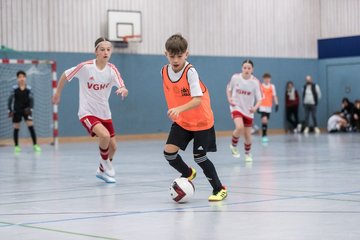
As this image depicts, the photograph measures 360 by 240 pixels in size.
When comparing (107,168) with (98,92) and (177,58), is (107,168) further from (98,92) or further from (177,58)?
(177,58)

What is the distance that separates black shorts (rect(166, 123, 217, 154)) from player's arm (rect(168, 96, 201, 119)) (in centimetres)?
39

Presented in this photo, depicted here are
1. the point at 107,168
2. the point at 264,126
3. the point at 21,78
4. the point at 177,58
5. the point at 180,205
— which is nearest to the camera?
the point at 180,205

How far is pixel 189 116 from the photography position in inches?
307

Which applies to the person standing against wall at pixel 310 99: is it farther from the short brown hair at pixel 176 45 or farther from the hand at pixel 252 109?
the short brown hair at pixel 176 45

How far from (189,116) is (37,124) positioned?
1708 cm

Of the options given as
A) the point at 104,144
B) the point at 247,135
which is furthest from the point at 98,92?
the point at 247,135

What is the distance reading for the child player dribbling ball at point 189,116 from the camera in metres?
7.65

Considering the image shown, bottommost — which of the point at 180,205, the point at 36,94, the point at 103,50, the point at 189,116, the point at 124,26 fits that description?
the point at 180,205

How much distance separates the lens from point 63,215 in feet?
21.9

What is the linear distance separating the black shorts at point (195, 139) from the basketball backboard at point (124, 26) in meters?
18.0

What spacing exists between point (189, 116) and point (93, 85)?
9.69ft

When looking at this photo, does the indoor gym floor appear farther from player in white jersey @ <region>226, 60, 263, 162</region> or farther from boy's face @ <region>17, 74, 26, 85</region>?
boy's face @ <region>17, 74, 26, 85</region>

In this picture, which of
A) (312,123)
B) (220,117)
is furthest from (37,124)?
(312,123)

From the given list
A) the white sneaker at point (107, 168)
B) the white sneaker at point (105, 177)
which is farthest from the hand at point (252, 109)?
the white sneaker at point (105, 177)
